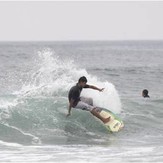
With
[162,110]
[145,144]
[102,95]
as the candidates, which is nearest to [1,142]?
[145,144]

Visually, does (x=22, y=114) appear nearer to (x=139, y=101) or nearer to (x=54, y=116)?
(x=54, y=116)

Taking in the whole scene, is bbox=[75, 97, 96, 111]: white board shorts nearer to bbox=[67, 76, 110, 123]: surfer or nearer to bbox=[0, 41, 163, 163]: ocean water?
bbox=[67, 76, 110, 123]: surfer

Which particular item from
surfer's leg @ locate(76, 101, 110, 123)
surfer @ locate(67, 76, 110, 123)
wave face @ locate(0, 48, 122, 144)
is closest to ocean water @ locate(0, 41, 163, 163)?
wave face @ locate(0, 48, 122, 144)

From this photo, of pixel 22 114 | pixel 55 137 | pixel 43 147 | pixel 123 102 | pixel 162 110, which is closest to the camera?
pixel 43 147

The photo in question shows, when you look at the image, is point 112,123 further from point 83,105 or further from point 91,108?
point 83,105

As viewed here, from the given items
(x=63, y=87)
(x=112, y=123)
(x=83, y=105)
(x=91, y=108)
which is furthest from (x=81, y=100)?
(x=63, y=87)

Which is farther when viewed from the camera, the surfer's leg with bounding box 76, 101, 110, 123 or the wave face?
the surfer's leg with bounding box 76, 101, 110, 123

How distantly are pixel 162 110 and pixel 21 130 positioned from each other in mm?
7534

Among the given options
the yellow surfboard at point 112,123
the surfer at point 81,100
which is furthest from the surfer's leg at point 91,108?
the yellow surfboard at point 112,123

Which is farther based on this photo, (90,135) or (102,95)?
(102,95)

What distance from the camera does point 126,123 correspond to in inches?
694

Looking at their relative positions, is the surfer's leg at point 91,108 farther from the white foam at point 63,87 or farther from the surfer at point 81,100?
the white foam at point 63,87

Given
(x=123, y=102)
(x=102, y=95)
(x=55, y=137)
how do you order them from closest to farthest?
1. (x=55, y=137)
2. (x=102, y=95)
3. (x=123, y=102)

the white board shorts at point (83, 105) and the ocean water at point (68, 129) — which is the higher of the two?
the white board shorts at point (83, 105)
